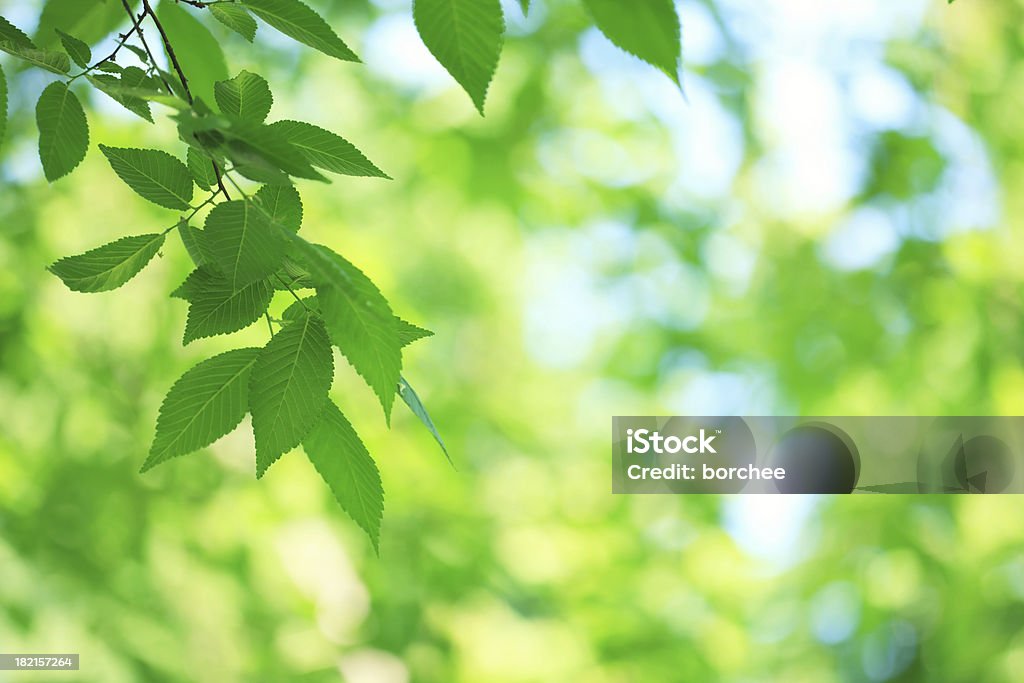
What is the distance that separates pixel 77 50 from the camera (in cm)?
38

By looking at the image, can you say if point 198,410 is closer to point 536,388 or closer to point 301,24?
point 301,24

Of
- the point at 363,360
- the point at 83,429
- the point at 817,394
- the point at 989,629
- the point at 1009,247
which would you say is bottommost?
the point at 363,360

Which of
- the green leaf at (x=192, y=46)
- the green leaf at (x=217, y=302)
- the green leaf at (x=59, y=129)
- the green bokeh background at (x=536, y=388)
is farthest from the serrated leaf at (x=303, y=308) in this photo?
the green bokeh background at (x=536, y=388)

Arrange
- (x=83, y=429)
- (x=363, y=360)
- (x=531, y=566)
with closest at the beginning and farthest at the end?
(x=363, y=360), (x=83, y=429), (x=531, y=566)

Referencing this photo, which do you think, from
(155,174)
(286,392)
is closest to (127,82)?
(155,174)

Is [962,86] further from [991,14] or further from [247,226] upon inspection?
[247,226]

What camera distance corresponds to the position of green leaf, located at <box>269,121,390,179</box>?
0.35 metres

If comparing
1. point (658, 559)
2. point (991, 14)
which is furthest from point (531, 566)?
point (991, 14)

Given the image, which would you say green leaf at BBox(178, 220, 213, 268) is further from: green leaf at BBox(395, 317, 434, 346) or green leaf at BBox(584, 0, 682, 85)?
green leaf at BBox(584, 0, 682, 85)

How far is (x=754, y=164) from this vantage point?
2.23 meters

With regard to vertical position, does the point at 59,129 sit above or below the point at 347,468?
above

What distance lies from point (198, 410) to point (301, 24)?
17 cm

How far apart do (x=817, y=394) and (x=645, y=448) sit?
412mm

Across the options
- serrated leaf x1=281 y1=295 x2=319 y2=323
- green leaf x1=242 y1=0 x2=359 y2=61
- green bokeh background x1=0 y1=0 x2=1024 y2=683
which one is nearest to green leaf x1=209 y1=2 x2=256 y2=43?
green leaf x1=242 y1=0 x2=359 y2=61
